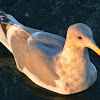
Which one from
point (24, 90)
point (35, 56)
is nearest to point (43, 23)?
point (35, 56)

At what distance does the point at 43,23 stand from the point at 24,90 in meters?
2.02

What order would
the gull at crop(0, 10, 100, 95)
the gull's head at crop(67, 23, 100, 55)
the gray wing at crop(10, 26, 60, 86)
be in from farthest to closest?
the gray wing at crop(10, 26, 60, 86), the gull at crop(0, 10, 100, 95), the gull's head at crop(67, 23, 100, 55)

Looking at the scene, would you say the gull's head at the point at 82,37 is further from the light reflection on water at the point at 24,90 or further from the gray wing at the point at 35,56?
the light reflection on water at the point at 24,90

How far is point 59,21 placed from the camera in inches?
253

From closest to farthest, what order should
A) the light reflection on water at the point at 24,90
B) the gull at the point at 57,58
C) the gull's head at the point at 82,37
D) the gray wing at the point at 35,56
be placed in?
the gull's head at the point at 82,37 → the gull at the point at 57,58 → the gray wing at the point at 35,56 → the light reflection on water at the point at 24,90

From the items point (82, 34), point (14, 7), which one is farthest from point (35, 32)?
point (14, 7)

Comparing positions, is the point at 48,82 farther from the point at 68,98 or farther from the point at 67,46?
the point at 67,46

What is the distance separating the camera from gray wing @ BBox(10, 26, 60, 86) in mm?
4559

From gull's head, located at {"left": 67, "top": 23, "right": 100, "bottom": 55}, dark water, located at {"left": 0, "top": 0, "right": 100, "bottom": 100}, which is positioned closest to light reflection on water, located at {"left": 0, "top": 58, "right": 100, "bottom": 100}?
dark water, located at {"left": 0, "top": 0, "right": 100, "bottom": 100}

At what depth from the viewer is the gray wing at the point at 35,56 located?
456 cm

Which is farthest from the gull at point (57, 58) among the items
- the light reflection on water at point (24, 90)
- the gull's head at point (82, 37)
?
the light reflection on water at point (24, 90)

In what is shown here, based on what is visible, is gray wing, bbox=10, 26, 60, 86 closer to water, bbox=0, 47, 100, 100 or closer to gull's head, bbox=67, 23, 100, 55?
water, bbox=0, 47, 100, 100

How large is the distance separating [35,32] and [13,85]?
1094 millimetres

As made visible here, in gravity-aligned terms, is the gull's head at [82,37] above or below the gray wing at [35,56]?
above
